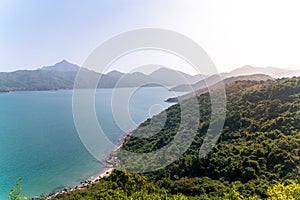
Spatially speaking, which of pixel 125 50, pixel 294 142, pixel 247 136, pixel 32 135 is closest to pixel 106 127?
pixel 32 135

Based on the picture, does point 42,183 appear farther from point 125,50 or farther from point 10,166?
point 125,50

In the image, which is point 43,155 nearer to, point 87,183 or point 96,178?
point 96,178

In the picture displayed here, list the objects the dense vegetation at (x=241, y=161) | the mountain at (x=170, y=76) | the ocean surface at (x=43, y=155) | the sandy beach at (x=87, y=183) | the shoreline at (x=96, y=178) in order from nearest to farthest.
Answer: the dense vegetation at (x=241, y=161) → the mountain at (x=170, y=76) → the sandy beach at (x=87, y=183) → the shoreline at (x=96, y=178) → the ocean surface at (x=43, y=155)

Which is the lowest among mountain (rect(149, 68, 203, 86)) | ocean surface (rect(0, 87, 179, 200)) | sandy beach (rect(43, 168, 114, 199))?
sandy beach (rect(43, 168, 114, 199))

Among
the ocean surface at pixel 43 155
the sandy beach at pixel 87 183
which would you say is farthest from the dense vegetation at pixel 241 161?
the ocean surface at pixel 43 155

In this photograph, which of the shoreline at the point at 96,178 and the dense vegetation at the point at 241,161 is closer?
the dense vegetation at the point at 241,161

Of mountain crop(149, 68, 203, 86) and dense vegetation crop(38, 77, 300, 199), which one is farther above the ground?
mountain crop(149, 68, 203, 86)

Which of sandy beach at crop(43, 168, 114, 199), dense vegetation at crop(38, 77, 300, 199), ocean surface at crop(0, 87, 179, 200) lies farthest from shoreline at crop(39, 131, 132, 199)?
dense vegetation at crop(38, 77, 300, 199)

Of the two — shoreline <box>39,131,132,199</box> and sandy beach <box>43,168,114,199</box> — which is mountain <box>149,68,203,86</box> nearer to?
shoreline <box>39,131,132,199</box>

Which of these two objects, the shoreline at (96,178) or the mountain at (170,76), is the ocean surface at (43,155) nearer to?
the shoreline at (96,178)

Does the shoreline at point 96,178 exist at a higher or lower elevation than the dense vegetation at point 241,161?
lower

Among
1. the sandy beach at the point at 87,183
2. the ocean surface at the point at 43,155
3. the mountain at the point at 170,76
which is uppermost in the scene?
the mountain at the point at 170,76
